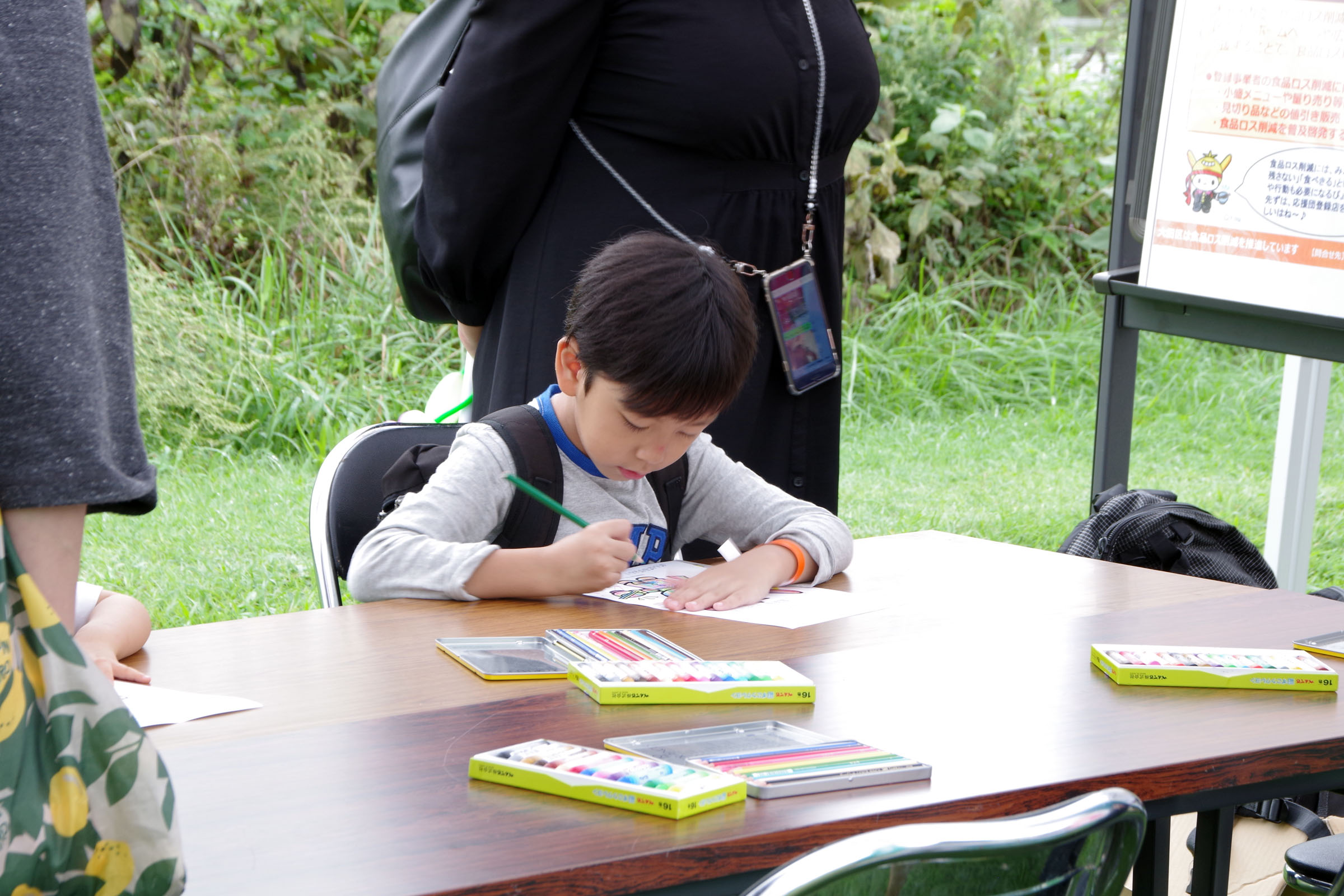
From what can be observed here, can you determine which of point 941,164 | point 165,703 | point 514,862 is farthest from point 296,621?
point 941,164

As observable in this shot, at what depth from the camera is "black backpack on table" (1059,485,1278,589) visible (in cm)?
266

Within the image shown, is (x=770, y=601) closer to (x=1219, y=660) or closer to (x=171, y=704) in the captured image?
(x=1219, y=660)

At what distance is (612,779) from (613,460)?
2.98ft

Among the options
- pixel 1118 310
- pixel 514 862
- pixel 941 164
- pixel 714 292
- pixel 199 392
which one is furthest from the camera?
pixel 941 164

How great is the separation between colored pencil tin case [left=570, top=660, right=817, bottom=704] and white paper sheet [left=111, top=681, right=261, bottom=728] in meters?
0.34

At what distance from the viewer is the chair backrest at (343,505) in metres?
2.16

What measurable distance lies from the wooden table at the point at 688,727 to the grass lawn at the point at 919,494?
7.35 feet

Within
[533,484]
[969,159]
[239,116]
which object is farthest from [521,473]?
[969,159]

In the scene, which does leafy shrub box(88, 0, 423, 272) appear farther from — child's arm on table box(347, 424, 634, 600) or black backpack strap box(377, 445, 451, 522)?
child's arm on table box(347, 424, 634, 600)

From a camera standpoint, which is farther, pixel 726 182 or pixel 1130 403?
pixel 1130 403

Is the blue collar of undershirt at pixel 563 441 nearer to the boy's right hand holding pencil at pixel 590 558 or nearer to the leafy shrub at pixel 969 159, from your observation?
the boy's right hand holding pencil at pixel 590 558

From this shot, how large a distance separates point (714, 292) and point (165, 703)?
0.94m

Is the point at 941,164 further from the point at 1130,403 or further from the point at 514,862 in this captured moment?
the point at 514,862

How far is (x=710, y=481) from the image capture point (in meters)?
2.21
